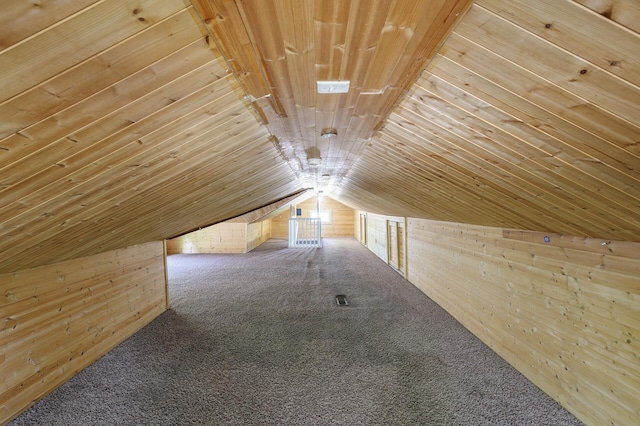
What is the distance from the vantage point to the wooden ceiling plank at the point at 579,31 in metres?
0.61

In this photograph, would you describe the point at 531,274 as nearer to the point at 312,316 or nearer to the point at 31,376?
the point at 312,316

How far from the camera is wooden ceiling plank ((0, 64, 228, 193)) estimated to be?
35.4 inches

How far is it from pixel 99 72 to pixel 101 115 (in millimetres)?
199

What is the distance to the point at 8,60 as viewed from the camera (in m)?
0.61

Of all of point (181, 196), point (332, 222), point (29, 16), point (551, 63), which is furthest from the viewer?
point (332, 222)

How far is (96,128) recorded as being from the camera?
37.6 inches

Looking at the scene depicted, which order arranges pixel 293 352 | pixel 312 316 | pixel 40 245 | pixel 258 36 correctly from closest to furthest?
pixel 258 36 → pixel 40 245 → pixel 293 352 → pixel 312 316

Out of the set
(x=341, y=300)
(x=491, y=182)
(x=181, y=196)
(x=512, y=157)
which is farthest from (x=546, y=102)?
(x=341, y=300)

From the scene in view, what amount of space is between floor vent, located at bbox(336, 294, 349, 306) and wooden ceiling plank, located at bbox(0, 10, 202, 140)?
391cm

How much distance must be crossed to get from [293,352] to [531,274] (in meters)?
2.26

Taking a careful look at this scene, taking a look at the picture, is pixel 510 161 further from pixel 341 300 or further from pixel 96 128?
pixel 341 300

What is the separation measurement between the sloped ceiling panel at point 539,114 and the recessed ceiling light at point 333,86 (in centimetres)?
28

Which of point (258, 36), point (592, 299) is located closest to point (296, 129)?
point (258, 36)

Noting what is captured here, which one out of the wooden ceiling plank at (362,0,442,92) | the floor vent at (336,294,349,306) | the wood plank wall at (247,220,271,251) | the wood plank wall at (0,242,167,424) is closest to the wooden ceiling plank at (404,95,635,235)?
the wooden ceiling plank at (362,0,442,92)
